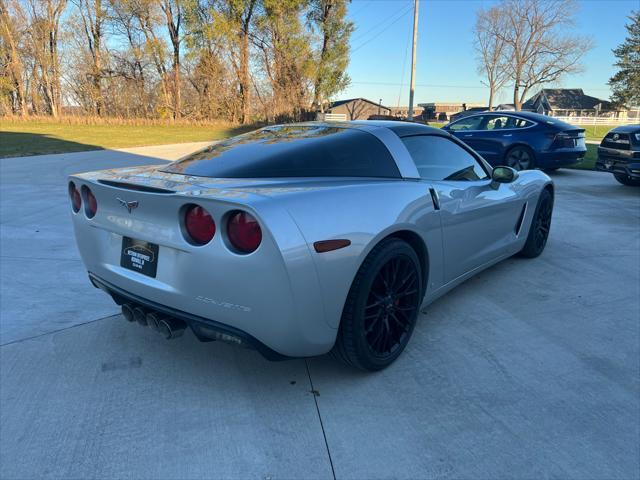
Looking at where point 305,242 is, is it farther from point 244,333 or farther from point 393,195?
point 393,195

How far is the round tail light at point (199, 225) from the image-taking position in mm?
1967

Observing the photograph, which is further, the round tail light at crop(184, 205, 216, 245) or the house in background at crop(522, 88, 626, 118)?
the house in background at crop(522, 88, 626, 118)

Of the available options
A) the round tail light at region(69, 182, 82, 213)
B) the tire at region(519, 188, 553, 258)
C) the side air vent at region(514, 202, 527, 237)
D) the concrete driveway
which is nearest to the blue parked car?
the tire at region(519, 188, 553, 258)

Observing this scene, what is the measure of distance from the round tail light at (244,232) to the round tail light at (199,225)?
9 centimetres

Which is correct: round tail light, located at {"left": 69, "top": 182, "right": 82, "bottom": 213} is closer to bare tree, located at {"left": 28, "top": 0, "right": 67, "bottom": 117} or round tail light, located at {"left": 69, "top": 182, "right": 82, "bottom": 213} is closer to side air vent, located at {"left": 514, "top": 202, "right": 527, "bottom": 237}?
side air vent, located at {"left": 514, "top": 202, "right": 527, "bottom": 237}

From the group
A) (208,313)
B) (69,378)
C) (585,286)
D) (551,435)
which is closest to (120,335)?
(69,378)

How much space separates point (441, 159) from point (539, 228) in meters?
1.83

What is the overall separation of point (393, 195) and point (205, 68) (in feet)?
123

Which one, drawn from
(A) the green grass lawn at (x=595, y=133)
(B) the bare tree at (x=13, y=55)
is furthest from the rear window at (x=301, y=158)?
(B) the bare tree at (x=13, y=55)

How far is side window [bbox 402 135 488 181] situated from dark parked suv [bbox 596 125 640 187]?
6.35m

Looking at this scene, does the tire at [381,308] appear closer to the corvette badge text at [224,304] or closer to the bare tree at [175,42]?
the corvette badge text at [224,304]

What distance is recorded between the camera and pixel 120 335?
2906mm

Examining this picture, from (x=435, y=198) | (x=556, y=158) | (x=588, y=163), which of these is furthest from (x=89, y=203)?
(x=588, y=163)

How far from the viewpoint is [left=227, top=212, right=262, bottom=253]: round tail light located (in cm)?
187
